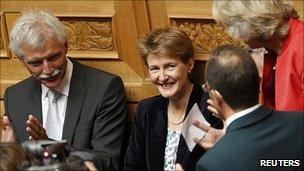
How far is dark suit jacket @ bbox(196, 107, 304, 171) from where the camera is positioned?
2.45 meters

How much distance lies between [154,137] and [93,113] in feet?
1.07

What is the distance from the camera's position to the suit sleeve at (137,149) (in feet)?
11.5

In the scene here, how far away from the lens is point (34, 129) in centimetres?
329

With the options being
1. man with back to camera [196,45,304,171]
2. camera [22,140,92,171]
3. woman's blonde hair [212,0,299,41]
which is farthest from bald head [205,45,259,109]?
camera [22,140,92,171]

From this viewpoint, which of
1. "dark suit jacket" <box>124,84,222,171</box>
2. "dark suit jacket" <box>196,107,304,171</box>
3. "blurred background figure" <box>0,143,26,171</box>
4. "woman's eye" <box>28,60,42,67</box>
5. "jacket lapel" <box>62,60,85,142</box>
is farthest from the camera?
"jacket lapel" <box>62,60,85,142</box>

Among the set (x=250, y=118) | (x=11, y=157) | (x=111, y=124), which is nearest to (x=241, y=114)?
(x=250, y=118)

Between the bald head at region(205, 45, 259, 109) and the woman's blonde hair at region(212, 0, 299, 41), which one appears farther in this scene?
the woman's blonde hair at region(212, 0, 299, 41)

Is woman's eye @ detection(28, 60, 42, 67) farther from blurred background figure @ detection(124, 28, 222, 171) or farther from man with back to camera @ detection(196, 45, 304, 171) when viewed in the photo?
man with back to camera @ detection(196, 45, 304, 171)

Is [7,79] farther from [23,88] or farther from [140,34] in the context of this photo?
[140,34]

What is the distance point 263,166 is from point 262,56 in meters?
0.75

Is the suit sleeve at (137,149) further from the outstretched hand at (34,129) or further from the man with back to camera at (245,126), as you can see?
the man with back to camera at (245,126)

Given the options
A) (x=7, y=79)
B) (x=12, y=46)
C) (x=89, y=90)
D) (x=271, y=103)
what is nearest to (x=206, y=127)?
(x=271, y=103)

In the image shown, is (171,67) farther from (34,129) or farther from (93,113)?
(34,129)

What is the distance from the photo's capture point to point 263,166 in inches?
97.4
